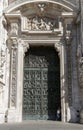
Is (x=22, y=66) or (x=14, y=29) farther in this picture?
(x=14, y=29)

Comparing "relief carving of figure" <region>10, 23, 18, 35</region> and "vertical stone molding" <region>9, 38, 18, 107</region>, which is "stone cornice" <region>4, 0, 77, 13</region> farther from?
"vertical stone molding" <region>9, 38, 18, 107</region>

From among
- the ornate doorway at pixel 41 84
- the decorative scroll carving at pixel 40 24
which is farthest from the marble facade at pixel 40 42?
the ornate doorway at pixel 41 84

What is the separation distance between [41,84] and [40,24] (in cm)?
294

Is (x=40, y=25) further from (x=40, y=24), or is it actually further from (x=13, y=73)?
(x=13, y=73)

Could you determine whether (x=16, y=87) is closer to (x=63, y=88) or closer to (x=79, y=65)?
(x=63, y=88)

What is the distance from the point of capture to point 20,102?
41.0ft

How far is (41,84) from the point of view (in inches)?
519

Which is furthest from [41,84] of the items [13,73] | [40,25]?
[40,25]

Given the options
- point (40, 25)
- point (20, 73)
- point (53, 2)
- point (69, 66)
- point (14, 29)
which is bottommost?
point (20, 73)

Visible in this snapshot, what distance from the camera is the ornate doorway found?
12867 millimetres

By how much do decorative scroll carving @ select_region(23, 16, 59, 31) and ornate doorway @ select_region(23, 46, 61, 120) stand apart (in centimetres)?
98

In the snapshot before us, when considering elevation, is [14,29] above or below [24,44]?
above

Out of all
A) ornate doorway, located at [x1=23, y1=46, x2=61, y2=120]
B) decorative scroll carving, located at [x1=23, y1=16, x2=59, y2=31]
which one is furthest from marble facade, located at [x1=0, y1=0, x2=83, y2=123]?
ornate doorway, located at [x1=23, y1=46, x2=61, y2=120]

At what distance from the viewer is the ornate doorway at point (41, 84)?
12.9 m
